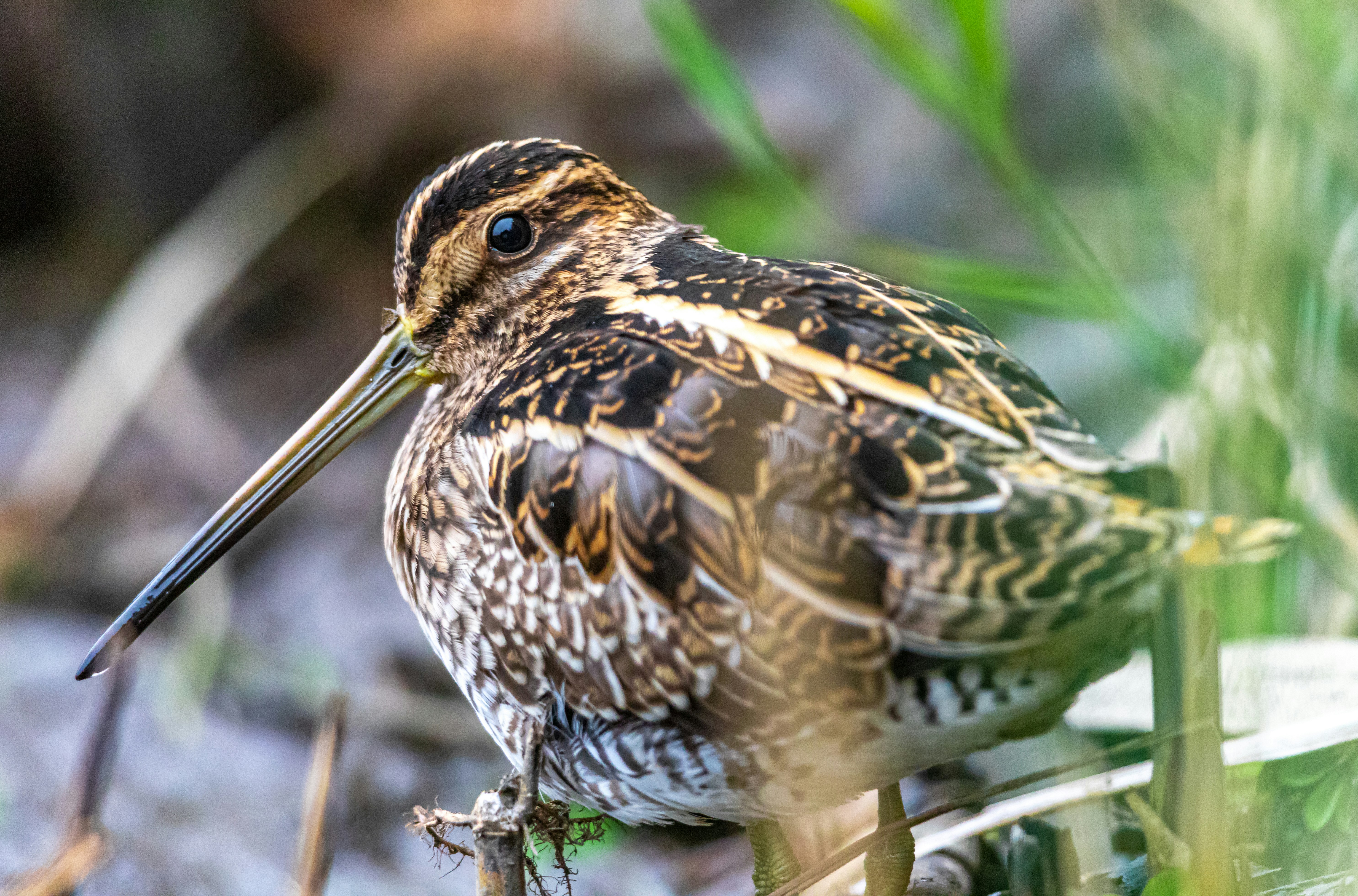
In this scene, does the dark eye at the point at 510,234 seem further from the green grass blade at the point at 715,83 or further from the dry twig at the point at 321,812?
the dry twig at the point at 321,812

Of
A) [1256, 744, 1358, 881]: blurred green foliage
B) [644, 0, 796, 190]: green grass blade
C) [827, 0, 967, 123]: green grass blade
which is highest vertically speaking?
[644, 0, 796, 190]: green grass blade

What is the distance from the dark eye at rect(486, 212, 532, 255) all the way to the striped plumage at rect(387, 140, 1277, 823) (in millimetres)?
203

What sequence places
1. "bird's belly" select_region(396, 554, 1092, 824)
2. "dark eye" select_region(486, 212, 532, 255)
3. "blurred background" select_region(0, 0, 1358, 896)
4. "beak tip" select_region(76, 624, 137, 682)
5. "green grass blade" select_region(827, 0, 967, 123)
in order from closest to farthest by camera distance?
"bird's belly" select_region(396, 554, 1092, 824)
"blurred background" select_region(0, 0, 1358, 896)
"beak tip" select_region(76, 624, 137, 682)
"dark eye" select_region(486, 212, 532, 255)
"green grass blade" select_region(827, 0, 967, 123)

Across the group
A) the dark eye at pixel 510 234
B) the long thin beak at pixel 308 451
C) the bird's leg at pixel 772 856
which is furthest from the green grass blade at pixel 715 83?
the bird's leg at pixel 772 856

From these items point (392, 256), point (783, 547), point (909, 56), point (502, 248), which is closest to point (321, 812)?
point (783, 547)

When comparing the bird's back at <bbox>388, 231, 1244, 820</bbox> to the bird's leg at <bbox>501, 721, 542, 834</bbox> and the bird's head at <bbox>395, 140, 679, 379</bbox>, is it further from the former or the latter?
the bird's head at <bbox>395, 140, 679, 379</bbox>

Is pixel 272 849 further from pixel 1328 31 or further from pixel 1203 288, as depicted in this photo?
pixel 1328 31

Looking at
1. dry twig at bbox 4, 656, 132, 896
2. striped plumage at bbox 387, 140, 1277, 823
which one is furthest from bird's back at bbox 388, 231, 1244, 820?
dry twig at bbox 4, 656, 132, 896

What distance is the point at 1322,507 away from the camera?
162cm

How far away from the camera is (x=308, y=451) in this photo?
174 cm

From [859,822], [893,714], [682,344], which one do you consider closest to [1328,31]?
[682,344]

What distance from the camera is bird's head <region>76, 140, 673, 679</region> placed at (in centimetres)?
166

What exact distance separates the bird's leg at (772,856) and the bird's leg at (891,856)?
109 millimetres

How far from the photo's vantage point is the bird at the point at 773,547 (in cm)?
116
